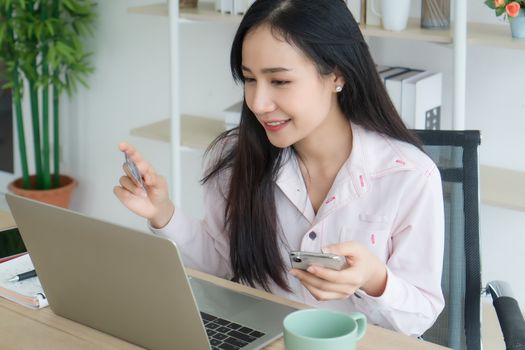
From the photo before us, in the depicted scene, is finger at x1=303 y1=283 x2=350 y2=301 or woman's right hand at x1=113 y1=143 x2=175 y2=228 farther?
woman's right hand at x1=113 y1=143 x2=175 y2=228

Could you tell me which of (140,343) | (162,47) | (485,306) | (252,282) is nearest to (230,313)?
(140,343)

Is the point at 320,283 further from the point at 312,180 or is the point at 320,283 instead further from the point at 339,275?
the point at 312,180

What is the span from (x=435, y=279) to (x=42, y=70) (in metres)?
2.30

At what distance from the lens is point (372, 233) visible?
5.48 ft

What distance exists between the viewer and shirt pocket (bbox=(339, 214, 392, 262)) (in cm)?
167

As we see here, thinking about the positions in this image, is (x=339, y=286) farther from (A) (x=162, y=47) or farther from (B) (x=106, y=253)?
(A) (x=162, y=47)

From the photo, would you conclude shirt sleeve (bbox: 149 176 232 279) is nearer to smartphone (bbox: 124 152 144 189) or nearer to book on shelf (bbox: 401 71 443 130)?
smartphone (bbox: 124 152 144 189)

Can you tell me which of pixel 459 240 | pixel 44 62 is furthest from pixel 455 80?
pixel 44 62

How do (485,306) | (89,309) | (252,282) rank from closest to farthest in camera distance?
(89,309) < (252,282) < (485,306)

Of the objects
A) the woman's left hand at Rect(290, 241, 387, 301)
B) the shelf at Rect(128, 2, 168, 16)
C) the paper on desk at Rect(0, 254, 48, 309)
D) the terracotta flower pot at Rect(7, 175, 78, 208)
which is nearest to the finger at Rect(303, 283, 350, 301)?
the woman's left hand at Rect(290, 241, 387, 301)

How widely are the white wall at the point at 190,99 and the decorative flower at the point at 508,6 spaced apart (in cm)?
28

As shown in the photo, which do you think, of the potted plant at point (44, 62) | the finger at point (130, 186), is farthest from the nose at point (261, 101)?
the potted plant at point (44, 62)

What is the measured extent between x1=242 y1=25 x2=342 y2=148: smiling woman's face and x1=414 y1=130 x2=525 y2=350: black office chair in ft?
0.86

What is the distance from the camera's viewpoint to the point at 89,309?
1.40 meters
